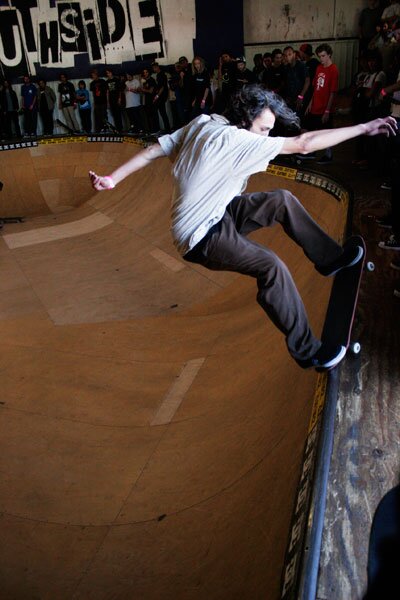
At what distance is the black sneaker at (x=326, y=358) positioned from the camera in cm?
231

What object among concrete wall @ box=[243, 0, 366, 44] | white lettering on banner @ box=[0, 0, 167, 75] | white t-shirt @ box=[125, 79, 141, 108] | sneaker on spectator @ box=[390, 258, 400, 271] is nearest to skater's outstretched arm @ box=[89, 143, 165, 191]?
sneaker on spectator @ box=[390, 258, 400, 271]

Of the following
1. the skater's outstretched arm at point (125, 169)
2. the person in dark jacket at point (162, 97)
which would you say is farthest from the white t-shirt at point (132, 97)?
the skater's outstretched arm at point (125, 169)

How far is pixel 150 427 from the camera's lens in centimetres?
359

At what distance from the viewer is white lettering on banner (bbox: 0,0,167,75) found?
13.5m

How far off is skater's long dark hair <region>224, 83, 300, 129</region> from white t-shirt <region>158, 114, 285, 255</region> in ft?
0.26

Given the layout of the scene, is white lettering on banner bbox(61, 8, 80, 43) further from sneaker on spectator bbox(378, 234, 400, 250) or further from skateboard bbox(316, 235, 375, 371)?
skateboard bbox(316, 235, 375, 371)

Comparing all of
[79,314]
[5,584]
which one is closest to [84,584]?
[5,584]

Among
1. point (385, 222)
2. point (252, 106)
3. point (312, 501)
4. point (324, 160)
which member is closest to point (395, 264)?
point (385, 222)

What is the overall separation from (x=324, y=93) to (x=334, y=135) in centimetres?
516

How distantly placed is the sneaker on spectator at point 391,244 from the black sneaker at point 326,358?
154 centimetres

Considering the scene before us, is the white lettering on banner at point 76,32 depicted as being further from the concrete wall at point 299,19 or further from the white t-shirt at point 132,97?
the concrete wall at point 299,19

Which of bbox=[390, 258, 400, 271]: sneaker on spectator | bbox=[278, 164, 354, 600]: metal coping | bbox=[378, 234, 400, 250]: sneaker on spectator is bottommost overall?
bbox=[278, 164, 354, 600]: metal coping

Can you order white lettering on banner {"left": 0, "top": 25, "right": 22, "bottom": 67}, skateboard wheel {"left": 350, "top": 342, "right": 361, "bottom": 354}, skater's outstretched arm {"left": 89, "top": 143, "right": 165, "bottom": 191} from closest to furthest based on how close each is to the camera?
skateboard wheel {"left": 350, "top": 342, "right": 361, "bottom": 354} < skater's outstretched arm {"left": 89, "top": 143, "right": 165, "bottom": 191} < white lettering on banner {"left": 0, "top": 25, "right": 22, "bottom": 67}

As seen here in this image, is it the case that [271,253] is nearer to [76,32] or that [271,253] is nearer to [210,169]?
[210,169]
